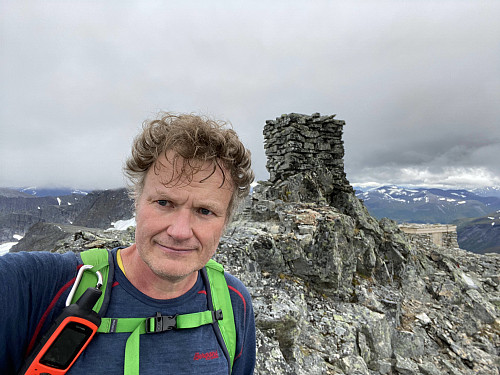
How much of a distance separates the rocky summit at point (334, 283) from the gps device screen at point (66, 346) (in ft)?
16.6

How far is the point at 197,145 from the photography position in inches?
116

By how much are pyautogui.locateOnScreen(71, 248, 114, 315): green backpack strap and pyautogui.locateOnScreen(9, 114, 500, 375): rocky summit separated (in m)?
5.00

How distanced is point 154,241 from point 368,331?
10.4 meters

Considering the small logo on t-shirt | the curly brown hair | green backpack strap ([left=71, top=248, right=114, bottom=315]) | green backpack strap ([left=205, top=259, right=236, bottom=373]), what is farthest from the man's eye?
the small logo on t-shirt

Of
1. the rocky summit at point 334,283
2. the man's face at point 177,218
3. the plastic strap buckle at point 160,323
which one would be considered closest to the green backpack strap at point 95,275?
the man's face at point 177,218

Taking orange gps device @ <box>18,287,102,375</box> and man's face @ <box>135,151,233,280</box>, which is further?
man's face @ <box>135,151,233,280</box>

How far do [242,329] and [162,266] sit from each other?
1454 mm

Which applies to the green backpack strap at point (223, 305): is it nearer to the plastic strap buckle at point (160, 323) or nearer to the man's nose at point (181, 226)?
the plastic strap buckle at point (160, 323)

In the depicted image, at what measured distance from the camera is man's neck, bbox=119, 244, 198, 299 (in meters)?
2.87

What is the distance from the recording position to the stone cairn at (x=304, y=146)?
54.3 feet

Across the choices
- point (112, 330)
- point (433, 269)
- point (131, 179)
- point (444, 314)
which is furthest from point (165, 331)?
point (433, 269)

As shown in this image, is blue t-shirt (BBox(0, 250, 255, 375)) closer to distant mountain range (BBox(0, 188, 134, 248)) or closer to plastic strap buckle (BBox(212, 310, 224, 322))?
plastic strap buckle (BBox(212, 310, 224, 322))

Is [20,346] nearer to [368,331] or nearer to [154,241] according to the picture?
[154,241]

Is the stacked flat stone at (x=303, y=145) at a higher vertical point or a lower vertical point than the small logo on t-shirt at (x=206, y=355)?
higher
